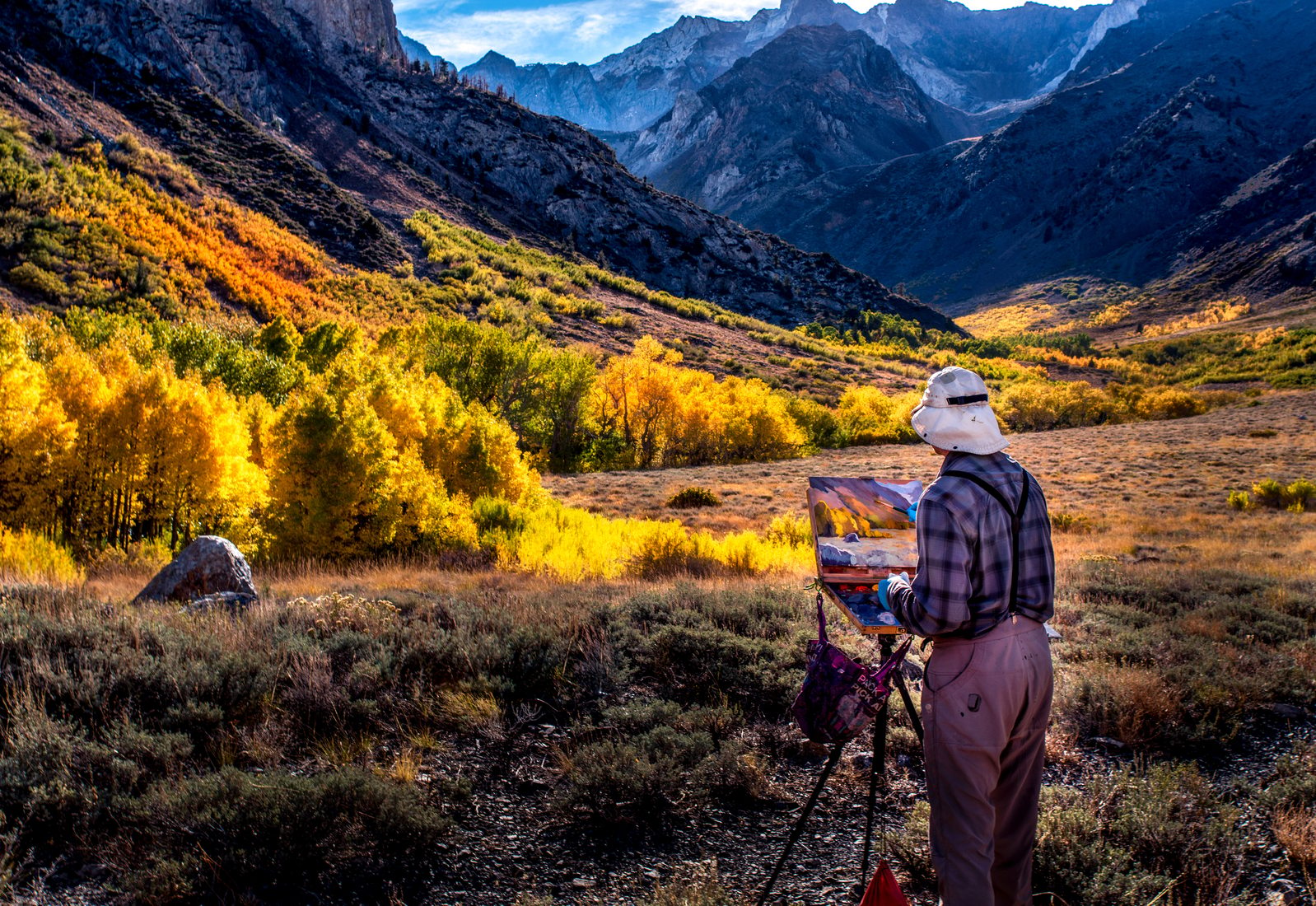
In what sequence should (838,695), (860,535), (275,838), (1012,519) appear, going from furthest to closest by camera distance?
(275,838) → (860,535) → (838,695) → (1012,519)

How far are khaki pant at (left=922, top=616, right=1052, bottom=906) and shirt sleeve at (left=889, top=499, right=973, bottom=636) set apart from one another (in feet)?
0.62

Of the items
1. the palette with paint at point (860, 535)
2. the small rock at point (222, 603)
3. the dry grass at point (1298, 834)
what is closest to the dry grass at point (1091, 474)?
the dry grass at point (1298, 834)

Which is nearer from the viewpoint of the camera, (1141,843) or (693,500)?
(1141,843)

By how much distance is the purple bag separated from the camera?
2600 mm

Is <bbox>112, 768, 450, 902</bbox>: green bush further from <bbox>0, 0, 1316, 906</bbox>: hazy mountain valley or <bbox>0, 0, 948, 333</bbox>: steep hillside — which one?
<bbox>0, 0, 948, 333</bbox>: steep hillside

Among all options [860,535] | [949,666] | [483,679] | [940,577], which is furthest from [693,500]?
[940,577]

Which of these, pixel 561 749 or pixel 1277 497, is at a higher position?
pixel 1277 497

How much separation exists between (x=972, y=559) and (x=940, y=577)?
0.53 ft

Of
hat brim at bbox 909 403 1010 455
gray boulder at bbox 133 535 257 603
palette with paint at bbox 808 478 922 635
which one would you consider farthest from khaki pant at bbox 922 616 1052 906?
gray boulder at bbox 133 535 257 603

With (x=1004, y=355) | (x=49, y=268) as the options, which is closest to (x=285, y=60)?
(x=49, y=268)

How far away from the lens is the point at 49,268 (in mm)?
34375

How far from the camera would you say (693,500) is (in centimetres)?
2405

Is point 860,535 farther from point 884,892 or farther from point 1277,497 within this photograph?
point 1277,497

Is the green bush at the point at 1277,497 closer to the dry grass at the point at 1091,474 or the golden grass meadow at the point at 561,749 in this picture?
the dry grass at the point at 1091,474
